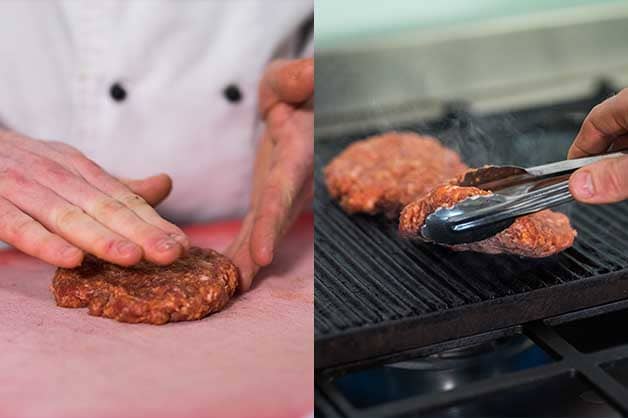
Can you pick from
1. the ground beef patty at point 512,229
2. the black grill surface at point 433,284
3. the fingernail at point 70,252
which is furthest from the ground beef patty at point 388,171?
the fingernail at point 70,252

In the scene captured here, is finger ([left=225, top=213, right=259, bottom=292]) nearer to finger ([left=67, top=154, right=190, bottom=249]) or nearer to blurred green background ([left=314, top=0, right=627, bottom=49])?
finger ([left=67, top=154, right=190, bottom=249])

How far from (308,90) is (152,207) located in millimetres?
272

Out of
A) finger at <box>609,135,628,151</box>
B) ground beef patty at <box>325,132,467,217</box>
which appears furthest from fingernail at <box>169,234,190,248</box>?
finger at <box>609,135,628,151</box>

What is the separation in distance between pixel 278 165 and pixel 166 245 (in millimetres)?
315

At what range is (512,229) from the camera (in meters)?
1.02

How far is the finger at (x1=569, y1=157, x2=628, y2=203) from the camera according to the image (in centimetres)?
94

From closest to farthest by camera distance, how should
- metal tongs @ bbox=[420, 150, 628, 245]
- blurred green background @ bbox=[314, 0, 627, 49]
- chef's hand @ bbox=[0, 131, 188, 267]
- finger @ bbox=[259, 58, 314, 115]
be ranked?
1. chef's hand @ bbox=[0, 131, 188, 267]
2. metal tongs @ bbox=[420, 150, 628, 245]
3. finger @ bbox=[259, 58, 314, 115]
4. blurred green background @ bbox=[314, 0, 627, 49]

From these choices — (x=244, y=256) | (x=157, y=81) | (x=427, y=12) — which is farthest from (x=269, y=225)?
(x=427, y=12)

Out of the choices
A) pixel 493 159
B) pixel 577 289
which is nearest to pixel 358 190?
pixel 493 159

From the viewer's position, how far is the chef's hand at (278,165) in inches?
40.1

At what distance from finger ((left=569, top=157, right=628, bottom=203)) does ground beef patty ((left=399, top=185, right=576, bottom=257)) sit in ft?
0.30

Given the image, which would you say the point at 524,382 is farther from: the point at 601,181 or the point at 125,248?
the point at 125,248

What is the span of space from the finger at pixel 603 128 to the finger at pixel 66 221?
20.2 inches

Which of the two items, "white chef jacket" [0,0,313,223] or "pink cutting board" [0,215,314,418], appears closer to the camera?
"pink cutting board" [0,215,314,418]
